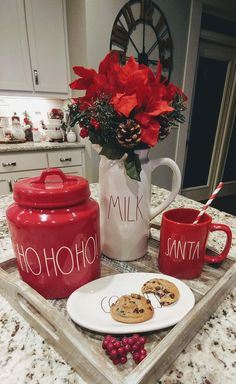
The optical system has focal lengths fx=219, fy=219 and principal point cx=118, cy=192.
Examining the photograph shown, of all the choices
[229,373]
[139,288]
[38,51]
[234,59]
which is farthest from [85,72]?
[234,59]

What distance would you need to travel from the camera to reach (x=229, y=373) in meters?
0.32

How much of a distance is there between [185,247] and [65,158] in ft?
6.78

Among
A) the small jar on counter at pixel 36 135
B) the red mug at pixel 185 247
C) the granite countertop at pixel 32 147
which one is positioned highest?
the red mug at pixel 185 247

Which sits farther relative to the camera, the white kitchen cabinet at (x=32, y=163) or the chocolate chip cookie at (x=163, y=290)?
the white kitchen cabinet at (x=32, y=163)

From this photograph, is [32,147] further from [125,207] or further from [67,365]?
[67,365]

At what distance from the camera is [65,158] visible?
7.68ft

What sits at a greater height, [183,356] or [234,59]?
[234,59]

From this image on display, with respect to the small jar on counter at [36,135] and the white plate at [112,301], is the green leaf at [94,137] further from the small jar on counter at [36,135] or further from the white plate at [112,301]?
the small jar on counter at [36,135]

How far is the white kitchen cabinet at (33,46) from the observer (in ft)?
6.57

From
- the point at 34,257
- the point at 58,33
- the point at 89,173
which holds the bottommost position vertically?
the point at 89,173

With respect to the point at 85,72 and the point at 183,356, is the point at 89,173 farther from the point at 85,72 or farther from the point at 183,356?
the point at 183,356

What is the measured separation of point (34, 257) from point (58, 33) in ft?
8.37

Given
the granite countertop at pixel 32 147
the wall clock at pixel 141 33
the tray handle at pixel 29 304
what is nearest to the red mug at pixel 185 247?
the tray handle at pixel 29 304

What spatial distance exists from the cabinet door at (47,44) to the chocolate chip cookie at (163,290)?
2.42 m
